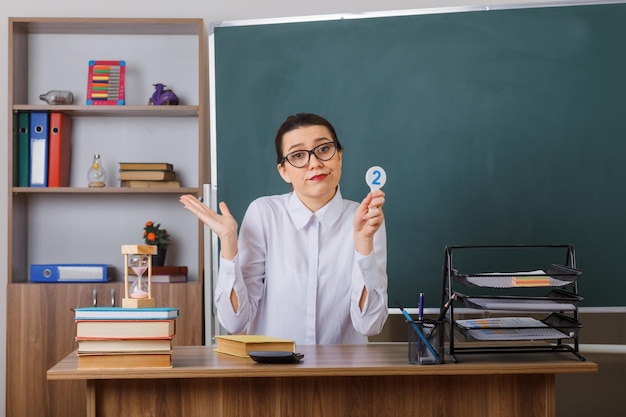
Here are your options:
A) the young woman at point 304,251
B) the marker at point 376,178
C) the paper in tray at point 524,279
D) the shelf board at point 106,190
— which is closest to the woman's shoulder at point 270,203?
the young woman at point 304,251

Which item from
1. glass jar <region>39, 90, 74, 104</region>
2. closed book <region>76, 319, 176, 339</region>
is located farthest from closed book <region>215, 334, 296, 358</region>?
glass jar <region>39, 90, 74, 104</region>

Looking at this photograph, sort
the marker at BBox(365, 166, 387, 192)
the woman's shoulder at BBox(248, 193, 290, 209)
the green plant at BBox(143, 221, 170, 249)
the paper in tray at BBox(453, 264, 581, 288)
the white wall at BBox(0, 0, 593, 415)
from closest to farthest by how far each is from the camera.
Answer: the paper in tray at BBox(453, 264, 581, 288), the marker at BBox(365, 166, 387, 192), the woman's shoulder at BBox(248, 193, 290, 209), the green plant at BBox(143, 221, 170, 249), the white wall at BBox(0, 0, 593, 415)

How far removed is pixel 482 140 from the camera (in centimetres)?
361

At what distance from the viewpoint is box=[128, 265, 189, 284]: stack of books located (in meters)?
3.88

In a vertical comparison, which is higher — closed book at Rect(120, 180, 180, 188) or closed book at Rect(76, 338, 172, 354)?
closed book at Rect(120, 180, 180, 188)

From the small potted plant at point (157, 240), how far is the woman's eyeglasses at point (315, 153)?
1.44m

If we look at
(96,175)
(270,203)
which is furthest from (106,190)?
(270,203)

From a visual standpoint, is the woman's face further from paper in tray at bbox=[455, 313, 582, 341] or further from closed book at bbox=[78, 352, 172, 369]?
closed book at bbox=[78, 352, 172, 369]

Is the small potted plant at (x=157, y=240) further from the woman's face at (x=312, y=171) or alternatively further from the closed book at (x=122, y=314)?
the closed book at (x=122, y=314)

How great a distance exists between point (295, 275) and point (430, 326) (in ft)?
2.43

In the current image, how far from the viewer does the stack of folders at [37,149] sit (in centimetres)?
395

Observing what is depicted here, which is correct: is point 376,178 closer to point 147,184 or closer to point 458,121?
point 458,121

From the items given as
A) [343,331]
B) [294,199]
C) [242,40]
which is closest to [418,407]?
[343,331]

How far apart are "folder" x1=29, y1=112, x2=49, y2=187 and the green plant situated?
1.77 ft
